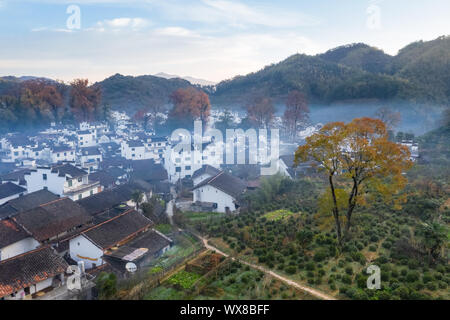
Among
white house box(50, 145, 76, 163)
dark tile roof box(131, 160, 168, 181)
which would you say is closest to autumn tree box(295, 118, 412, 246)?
dark tile roof box(131, 160, 168, 181)

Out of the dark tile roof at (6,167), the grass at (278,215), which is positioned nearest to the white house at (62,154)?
the dark tile roof at (6,167)

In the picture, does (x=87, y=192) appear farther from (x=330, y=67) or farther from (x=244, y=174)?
(x=330, y=67)

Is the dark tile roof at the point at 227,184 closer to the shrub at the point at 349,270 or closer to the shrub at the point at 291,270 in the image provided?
the shrub at the point at 291,270

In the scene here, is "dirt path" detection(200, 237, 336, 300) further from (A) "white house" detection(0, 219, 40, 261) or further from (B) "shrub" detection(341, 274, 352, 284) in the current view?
(A) "white house" detection(0, 219, 40, 261)

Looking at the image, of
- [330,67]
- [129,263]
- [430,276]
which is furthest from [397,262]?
[330,67]

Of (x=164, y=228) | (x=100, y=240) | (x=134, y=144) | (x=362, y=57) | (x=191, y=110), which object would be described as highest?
(x=362, y=57)

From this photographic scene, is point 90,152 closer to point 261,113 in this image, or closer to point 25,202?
point 25,202

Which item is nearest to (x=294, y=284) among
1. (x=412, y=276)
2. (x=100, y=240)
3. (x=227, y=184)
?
(x=412, y=276)
